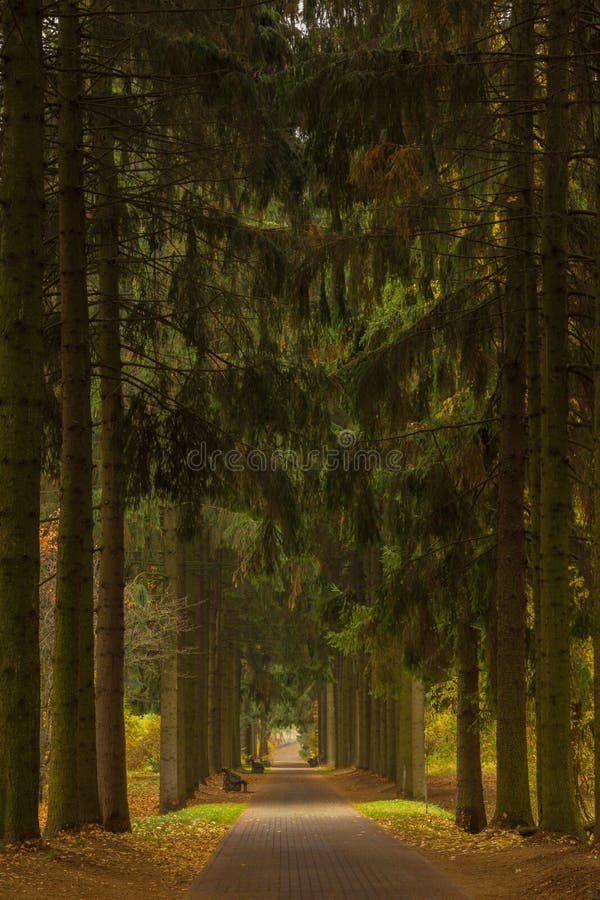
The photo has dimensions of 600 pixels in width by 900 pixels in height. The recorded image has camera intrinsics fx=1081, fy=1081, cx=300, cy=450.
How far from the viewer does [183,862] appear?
12.9 metres

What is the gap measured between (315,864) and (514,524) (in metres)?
5.12

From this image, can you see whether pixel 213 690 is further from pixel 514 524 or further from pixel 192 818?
pixel 514 524

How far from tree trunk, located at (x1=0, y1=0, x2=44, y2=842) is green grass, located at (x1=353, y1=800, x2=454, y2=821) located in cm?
1221

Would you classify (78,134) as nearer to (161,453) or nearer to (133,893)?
(161,453)

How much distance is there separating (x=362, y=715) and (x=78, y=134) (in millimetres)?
30684

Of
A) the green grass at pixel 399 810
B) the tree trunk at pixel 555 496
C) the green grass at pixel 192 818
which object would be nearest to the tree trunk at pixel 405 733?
the green grass at pixel 399 810

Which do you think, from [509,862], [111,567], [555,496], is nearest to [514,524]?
[555,496]

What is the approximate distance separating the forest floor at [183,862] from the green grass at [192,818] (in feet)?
0.30

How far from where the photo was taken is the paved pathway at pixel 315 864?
10.4m

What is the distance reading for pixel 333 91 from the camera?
11.3 meters

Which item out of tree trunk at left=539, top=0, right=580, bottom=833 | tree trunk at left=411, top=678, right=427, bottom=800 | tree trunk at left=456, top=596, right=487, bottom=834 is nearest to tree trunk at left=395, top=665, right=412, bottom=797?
tree trunk at left=411, top=678, right=427, bottom=800

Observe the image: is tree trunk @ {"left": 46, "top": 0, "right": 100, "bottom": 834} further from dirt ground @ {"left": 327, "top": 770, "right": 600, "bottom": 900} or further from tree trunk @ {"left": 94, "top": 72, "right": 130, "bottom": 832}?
dirt ground @ {"left": 327, "top": 770, "right": 600, "bottom": 900}

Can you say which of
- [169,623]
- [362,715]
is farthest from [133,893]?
[362,715]

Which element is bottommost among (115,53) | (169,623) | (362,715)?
(362,715)
